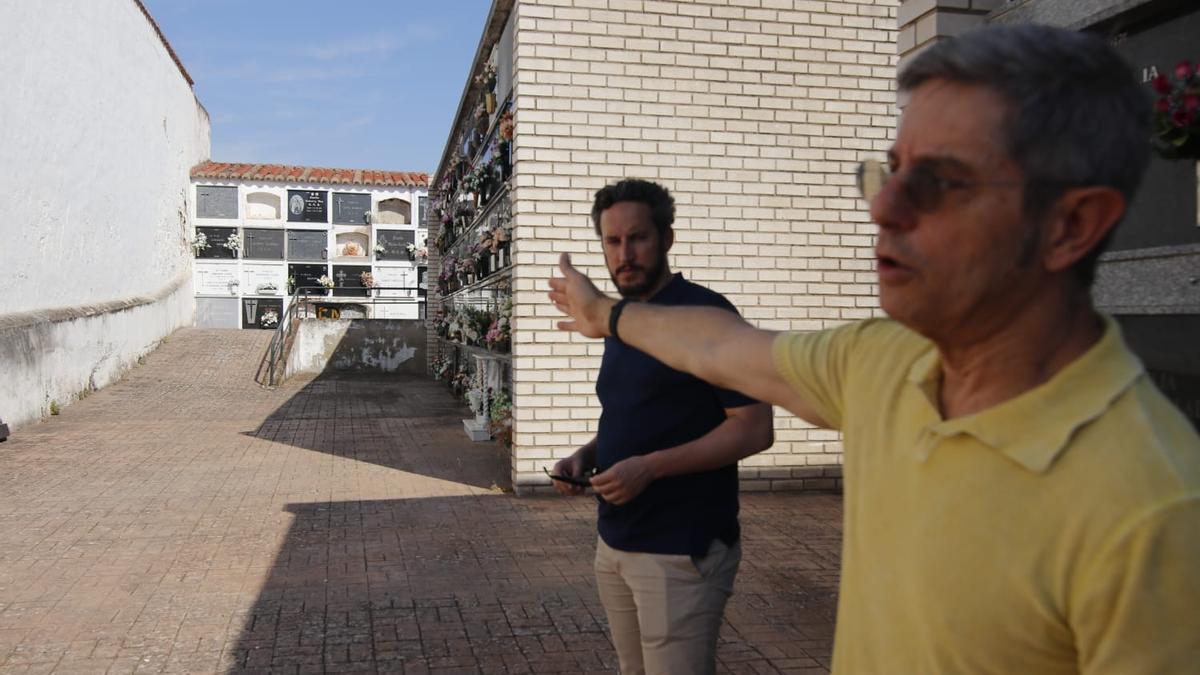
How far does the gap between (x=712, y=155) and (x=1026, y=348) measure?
755 centimetres

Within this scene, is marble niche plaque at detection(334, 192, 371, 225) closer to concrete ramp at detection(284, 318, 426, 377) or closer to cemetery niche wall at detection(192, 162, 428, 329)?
cemetery niche wall at detection(192, 162, 428, 329)

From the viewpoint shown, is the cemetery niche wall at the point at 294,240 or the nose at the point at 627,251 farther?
the cemetery niche wall at the point at 294,240

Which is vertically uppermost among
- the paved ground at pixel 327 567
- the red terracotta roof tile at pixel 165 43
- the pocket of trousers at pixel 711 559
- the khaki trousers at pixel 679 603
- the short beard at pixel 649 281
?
the red terracotta roof tile at pixel 165 43

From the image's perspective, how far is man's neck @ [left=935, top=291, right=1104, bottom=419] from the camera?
3.87ft

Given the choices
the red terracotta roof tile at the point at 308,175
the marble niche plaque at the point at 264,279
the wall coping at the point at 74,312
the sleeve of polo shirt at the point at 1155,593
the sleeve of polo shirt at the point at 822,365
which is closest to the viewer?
the sleeve of polo shirt at the point at 1155,593

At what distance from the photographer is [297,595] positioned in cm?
573

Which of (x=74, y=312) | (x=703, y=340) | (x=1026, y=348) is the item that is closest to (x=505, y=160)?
(x=703, y=340)

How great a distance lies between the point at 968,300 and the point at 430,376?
79.2 ft

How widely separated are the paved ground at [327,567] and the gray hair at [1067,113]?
150 inches

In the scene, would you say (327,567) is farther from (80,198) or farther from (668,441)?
(80,198)

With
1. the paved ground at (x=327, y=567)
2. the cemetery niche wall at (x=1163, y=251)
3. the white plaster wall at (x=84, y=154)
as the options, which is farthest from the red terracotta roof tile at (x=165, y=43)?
the cemetery niche wall at (x=1163, y=251)

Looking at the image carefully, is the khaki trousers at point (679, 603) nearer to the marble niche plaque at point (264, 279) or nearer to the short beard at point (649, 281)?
the short beard at point (649, 281)

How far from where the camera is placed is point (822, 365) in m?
1.56

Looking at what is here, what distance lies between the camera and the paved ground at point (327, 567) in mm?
4824
